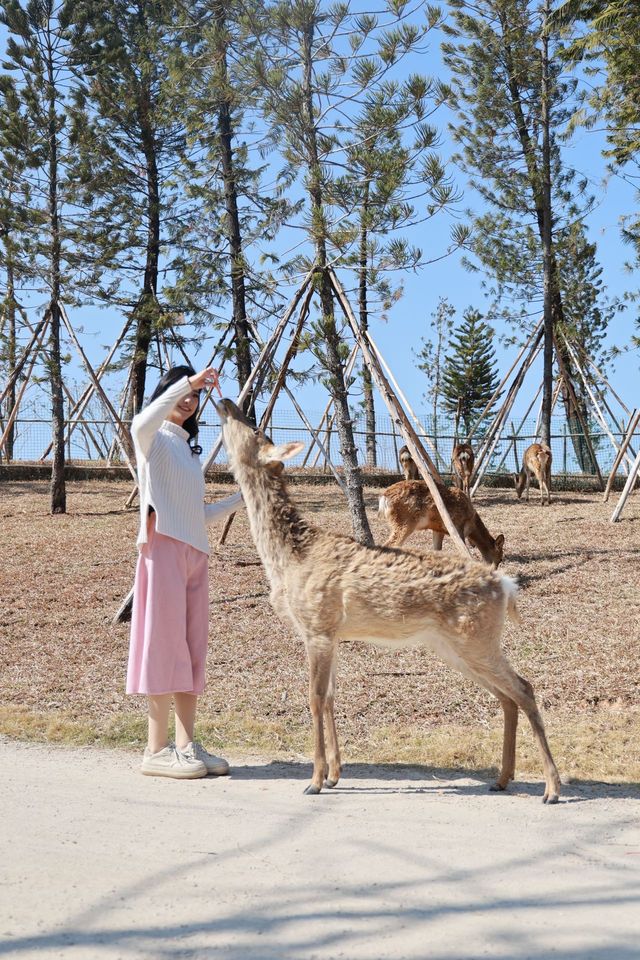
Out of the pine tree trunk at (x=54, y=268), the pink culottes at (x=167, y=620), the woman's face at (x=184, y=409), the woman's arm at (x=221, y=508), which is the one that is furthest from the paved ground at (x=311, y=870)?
the pine tree trunk at (x=54, y=268)

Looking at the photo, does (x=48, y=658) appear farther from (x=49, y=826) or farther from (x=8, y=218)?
(x=8, y=218)

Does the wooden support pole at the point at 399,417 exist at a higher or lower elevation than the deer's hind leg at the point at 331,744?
higher

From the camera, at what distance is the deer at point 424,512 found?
11.1m

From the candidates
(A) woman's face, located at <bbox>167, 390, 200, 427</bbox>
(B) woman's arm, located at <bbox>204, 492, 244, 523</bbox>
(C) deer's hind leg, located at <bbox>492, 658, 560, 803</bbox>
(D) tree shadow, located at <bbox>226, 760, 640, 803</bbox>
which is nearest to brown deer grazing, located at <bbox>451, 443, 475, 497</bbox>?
(D) tree shadow, located at <bbox>226, 760, 640, 803</bbox>

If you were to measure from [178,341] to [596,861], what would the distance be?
709 inches

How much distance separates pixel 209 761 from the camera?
17.1 feet

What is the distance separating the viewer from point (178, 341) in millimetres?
20656

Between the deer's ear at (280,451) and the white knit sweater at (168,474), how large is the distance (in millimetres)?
400

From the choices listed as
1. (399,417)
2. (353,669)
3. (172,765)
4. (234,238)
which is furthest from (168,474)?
(234,238)

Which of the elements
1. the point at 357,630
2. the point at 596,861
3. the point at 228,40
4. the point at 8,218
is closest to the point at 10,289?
the point at 8,218

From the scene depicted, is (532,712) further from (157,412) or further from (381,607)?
(157,412)

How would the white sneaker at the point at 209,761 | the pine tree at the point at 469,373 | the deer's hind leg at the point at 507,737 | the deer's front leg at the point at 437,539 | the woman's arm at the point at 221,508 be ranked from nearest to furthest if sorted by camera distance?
the deer's hind leg at the point at 507,737 < the white sneaker at the point at 209,761 < the woman's arm at the point at 221,508 < the deer's front leg at the point at 437,539 < the pine tree at the point at 469,373

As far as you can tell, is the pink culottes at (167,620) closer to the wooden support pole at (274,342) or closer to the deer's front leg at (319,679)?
the deer's front leg at (319,679)

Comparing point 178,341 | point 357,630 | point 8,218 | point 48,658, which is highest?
point 8,218
